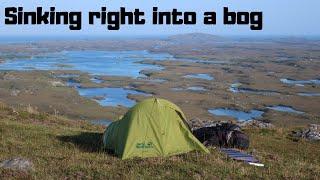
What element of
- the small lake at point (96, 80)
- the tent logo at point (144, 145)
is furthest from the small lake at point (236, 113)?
the tent logo at point (144, 145)

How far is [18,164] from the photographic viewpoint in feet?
43.9

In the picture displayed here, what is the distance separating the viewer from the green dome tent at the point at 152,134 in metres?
16.1

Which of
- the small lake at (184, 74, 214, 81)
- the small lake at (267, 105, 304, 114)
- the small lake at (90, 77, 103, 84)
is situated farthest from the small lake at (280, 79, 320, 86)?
the small lake at (90, 77, 103, 84)

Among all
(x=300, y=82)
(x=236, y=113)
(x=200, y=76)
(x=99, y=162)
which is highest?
(x=99, y=162)

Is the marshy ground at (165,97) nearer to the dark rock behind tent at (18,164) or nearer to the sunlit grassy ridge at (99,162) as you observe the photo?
the sunlit grassy ridge at (99,162)

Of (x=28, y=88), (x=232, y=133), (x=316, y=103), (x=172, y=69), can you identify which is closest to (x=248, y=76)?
(x=172, y=69)

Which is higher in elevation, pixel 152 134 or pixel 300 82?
pixel 152 134

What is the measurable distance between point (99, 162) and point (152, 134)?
7.81ft

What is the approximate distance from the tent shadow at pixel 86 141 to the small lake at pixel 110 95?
56485 millimetres

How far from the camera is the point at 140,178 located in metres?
13.0

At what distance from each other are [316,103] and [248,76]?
136 feet

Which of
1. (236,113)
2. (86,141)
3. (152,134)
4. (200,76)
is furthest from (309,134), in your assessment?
(200,76)

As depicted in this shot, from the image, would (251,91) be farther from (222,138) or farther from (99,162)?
(99,162)

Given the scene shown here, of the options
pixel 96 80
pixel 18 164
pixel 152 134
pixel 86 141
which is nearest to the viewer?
pixel 18 164
